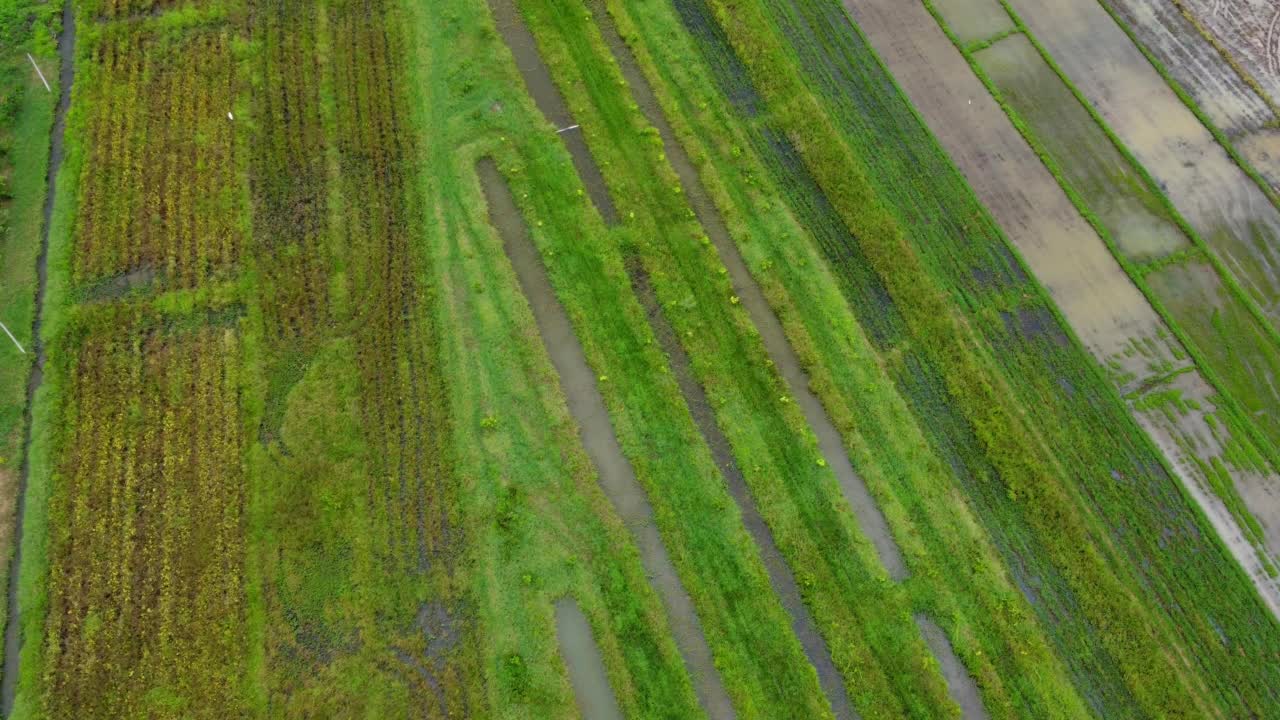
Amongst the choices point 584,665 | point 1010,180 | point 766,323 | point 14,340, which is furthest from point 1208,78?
point 14,340

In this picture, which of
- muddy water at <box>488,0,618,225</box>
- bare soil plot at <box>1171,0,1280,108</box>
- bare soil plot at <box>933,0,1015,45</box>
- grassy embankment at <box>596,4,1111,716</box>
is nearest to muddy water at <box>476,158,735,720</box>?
muddy water at <box>488,0,618,225</box>

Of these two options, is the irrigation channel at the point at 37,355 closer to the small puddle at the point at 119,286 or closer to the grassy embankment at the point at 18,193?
the grassy embankment at the point at 18,193

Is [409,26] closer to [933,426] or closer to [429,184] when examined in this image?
[429,184]

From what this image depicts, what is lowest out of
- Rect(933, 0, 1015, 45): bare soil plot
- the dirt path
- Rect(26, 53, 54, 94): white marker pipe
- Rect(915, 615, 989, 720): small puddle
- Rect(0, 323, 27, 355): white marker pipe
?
Rect(915, 615, 989, 720): small puddle

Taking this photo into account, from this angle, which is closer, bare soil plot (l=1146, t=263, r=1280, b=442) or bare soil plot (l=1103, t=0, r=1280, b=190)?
bare soil plot (l=1146, t=263, r=1280, b=442)

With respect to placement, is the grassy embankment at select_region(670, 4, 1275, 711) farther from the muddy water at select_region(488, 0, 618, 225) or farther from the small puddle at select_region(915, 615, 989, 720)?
the muddy water at select_region(488, 0, 618, 225)

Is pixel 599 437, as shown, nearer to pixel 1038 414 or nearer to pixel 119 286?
pixel 1038 414

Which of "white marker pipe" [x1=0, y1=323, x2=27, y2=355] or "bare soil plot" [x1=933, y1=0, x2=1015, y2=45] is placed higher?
"white marker pipe" [x1=0, y1=323, x2=27, y2=355]
